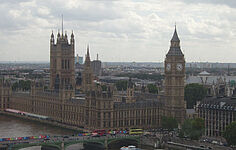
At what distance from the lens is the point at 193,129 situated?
9031 centimetres

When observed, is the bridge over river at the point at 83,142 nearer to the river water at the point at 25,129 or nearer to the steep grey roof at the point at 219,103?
the river water at the point at 25,129

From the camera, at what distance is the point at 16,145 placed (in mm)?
78875

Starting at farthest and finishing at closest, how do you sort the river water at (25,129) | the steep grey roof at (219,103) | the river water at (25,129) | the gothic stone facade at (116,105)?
the river water at (25,129) < the river water at (25,129) < the gothic stone facade at (116,105) < the steep grey roof at (219,103)

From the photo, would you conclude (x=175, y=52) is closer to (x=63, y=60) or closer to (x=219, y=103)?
(x=219, y=103)

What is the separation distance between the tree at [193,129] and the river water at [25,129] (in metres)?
26.6

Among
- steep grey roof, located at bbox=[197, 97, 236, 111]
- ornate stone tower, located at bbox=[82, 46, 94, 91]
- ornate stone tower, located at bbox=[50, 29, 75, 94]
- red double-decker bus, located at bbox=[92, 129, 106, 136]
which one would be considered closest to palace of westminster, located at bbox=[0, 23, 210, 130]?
ornate stone tower, located at bbox=[82, 46, 94, 91]

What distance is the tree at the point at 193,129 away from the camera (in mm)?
89812

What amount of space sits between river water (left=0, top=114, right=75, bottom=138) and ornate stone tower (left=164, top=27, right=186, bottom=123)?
22634mm

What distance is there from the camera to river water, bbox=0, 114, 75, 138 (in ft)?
346

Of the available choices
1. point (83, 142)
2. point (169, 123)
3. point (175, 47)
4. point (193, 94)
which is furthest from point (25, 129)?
point (193, 94)

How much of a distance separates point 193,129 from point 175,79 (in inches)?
760

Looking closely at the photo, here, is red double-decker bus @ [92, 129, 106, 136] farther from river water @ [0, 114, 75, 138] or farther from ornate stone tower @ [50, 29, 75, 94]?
ornate stone tower @ [50, 29, 75, 94]

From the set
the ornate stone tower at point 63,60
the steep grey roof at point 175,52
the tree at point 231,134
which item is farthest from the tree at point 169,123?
the ornate stone tower at point 63,60

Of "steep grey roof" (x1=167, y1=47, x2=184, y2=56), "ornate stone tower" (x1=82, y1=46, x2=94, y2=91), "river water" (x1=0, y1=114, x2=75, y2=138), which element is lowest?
"river water" (x1=0, y1=114, x2=75, y2=138)
